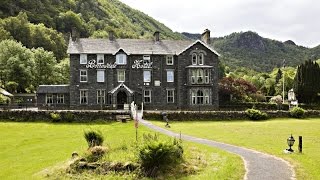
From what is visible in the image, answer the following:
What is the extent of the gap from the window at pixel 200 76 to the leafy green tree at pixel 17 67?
37.2 meters

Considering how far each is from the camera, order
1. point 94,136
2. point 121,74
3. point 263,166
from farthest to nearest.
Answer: point 121,74 < point 94,136 < point 263,166

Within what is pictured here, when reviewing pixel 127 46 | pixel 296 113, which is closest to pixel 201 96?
pixel 127 46

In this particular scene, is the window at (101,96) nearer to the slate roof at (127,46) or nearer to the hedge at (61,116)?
the slate roof at (127,46)

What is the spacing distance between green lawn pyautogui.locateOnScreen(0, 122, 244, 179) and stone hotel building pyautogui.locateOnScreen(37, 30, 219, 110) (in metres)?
22.8

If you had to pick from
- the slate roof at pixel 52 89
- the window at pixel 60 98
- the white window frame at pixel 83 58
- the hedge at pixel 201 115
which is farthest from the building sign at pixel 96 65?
the hedge at pixel 201 115

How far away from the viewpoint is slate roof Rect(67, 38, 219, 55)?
221ft

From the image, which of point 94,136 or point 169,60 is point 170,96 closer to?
point 169,60

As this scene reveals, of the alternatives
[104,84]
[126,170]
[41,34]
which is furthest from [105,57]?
[41,34]

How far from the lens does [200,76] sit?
68438 mm

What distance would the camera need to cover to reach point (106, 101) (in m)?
67.6

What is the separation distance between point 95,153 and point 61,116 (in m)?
29.7

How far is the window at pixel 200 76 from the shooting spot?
224ft

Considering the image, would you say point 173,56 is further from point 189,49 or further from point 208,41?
point 208,41

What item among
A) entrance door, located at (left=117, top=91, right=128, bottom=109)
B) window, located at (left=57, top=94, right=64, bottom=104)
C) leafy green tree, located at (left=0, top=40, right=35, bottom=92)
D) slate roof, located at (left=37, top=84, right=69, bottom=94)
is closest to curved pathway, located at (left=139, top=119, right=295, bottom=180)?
entrance door, located at (left=117, top=91, right=128, bottom=109)
